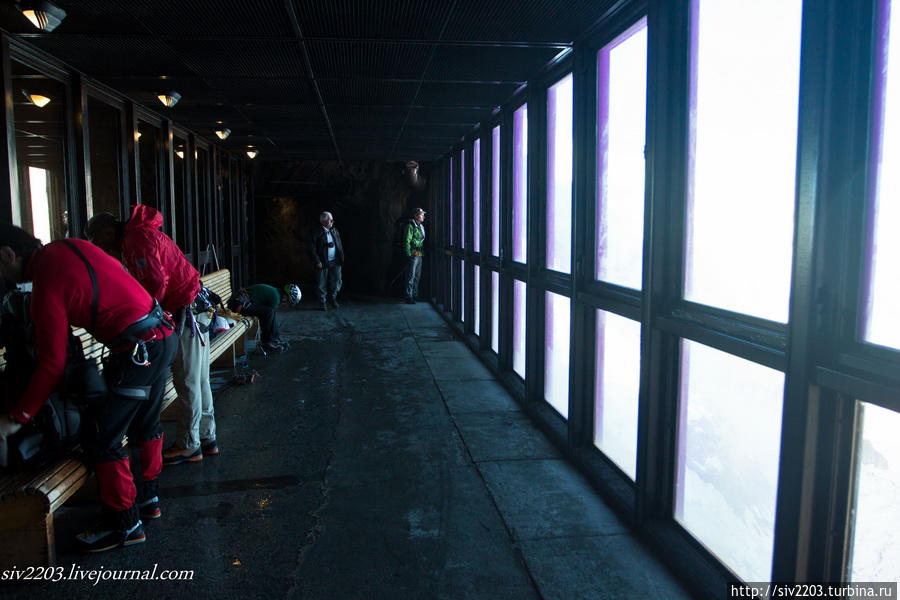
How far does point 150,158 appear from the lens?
7.41 meters

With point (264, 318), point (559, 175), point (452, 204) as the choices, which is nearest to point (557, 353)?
point (559, 175)

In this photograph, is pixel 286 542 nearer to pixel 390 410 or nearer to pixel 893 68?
pixel 390 410

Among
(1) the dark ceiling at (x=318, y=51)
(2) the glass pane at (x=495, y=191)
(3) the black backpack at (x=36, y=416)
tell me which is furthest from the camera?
(2) the glass pane at (x=495, y=191)

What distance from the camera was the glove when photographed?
2650 mm

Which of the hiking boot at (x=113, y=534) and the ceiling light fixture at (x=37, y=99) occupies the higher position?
the ceiling light fixture at (x=37, y=99)

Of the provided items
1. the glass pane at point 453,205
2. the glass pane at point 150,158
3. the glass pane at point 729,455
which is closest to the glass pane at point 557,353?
the glass pane at point 729,455

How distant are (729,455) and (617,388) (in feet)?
3.88

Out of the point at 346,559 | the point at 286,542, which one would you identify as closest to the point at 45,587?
the point at 286,542

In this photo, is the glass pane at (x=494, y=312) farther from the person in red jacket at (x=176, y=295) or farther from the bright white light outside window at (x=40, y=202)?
the bright white light outside window at (x=40, y=202)

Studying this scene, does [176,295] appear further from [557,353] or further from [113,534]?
[557,353]

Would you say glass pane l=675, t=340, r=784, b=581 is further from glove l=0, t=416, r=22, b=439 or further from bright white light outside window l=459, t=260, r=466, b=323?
bright white light outside window l=459, t=260, r=466, b=323

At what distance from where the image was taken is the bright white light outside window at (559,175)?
4523 millimetres

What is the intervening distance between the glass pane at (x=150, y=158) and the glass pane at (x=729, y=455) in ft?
20.9

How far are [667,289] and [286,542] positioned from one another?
2.18 meters
